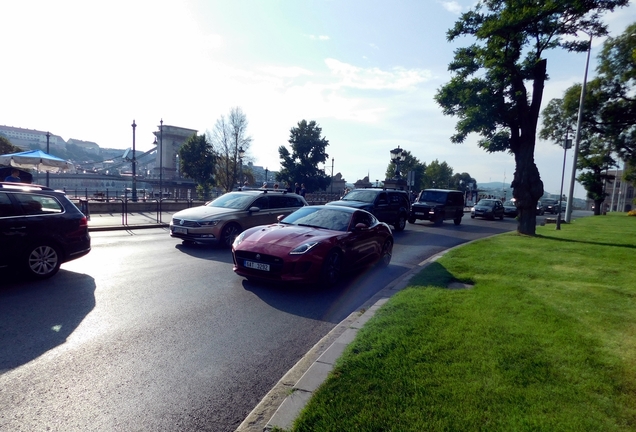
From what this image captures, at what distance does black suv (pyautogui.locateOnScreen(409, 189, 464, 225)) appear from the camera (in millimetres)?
21859

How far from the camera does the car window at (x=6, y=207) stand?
20.9 feet

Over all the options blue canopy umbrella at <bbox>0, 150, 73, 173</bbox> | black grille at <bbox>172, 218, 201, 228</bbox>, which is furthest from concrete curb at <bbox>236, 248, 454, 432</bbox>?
blue canopy umbrella at <bbox>0, 150, 73, 173</bbox>

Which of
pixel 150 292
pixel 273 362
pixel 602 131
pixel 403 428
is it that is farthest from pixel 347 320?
pixel 602 131

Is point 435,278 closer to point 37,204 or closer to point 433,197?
point 37,204

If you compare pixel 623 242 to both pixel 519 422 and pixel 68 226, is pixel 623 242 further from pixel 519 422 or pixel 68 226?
pixel 68 226

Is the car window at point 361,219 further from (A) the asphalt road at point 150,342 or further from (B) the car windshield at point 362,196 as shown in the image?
(B) the car windshield at point 362,196

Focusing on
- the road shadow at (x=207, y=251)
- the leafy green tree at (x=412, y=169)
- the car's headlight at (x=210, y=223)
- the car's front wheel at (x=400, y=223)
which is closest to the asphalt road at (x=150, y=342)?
the road shadow at (x=207, y=251)

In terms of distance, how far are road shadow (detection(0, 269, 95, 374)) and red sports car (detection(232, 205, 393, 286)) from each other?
8.41 feet

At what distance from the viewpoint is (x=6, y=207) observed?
6434 mm

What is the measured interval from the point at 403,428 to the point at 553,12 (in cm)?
1529

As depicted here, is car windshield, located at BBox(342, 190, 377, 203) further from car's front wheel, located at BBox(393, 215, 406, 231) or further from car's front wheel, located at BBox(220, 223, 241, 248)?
car's front wheel, located at BBox(220, 223, 241, 248)

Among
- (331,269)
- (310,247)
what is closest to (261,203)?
(331,269)

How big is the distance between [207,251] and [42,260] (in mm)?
4123

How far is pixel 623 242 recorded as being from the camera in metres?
14.1
